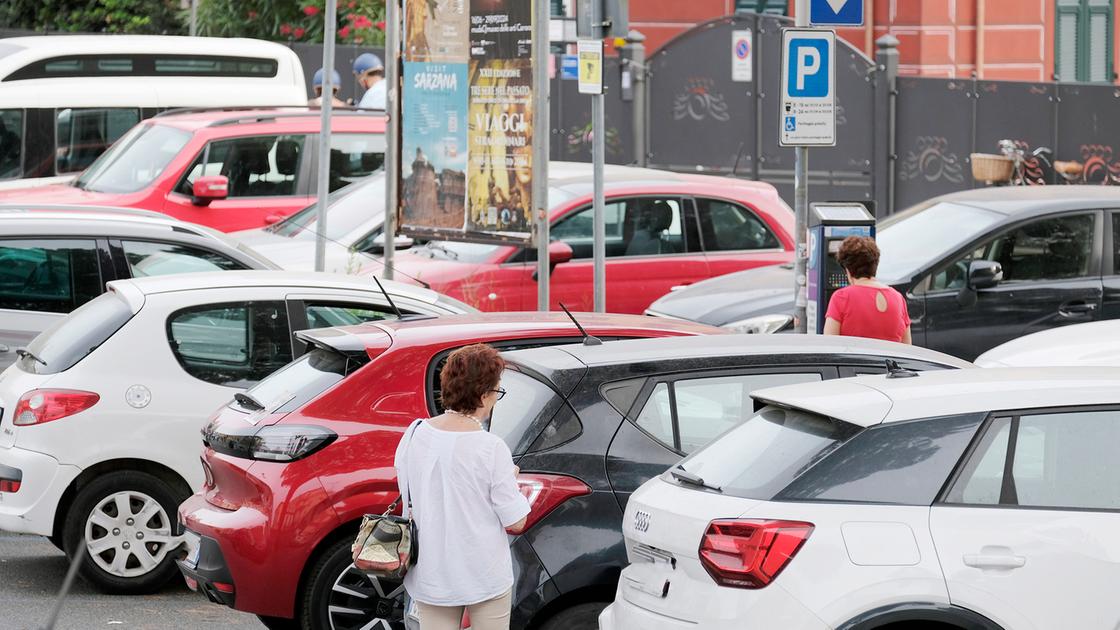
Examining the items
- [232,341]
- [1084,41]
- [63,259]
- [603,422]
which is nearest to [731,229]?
[63,259]

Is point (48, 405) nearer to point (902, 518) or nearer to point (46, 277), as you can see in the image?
point (46, 277)

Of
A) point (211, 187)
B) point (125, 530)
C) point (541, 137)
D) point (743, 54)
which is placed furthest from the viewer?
point (743, 54)

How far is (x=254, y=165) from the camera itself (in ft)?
50.4

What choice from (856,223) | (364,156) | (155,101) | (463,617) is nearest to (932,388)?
(463,617)

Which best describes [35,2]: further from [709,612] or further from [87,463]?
[709,612]

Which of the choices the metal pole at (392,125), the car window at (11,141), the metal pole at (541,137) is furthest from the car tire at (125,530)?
Answer: the car window at (11,141)

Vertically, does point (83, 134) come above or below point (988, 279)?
above

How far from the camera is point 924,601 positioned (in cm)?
457

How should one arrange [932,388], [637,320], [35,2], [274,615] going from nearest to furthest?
[932,388]
[274,615]
[637,320]
[35,2]

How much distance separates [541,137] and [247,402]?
4104 mm

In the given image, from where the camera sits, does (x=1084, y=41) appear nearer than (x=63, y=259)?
No

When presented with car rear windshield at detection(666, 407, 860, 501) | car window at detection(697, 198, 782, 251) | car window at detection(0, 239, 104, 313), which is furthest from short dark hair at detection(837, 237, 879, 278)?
car window at detection(697, 198, 782, 251)

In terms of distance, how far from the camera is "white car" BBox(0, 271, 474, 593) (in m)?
7.85

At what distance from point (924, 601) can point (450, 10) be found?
26.0 feet
